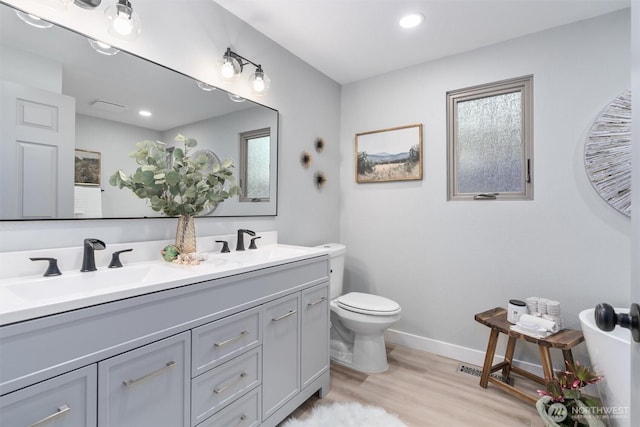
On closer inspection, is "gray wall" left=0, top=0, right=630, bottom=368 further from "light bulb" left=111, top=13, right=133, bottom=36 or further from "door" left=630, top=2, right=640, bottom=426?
"door" left=630, top=2, right=640, bottom=426

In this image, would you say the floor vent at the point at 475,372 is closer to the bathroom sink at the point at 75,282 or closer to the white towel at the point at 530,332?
the white towel at the point at 530,332

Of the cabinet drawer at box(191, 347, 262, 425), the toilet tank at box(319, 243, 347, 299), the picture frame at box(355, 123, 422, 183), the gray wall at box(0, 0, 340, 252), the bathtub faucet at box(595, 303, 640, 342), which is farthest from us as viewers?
the picture frame at box(355, 123, 422, 183)

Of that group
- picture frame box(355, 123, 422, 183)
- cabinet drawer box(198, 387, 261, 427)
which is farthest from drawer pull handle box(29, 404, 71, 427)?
picture frame box(355, 123, 422, 183)

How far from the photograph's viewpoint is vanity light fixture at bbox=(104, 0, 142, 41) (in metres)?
1.29

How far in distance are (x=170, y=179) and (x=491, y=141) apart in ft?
7.31

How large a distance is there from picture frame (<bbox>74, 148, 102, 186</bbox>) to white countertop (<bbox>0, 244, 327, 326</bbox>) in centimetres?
39

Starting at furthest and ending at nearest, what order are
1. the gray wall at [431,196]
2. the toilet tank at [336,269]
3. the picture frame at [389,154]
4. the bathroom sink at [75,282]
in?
1. the picture frame at [389,154]
2. the toilet tank at [336,269]
3. the gray wall at [431,196]
4. the bathroom sink at [75,282]

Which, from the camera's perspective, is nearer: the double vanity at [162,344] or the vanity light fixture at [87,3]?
the double vanity at [162,344]

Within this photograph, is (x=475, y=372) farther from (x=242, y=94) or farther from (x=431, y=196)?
(x=242, y=94)

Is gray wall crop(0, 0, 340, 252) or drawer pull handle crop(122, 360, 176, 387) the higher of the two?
gray wall crop(0, 0, 340, 252)

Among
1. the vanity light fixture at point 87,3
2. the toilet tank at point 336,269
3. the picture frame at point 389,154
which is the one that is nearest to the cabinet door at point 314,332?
the toilet tank at point 336,269

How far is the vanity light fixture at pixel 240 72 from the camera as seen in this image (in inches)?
71.0

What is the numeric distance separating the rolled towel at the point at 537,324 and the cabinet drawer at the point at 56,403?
2142 mm

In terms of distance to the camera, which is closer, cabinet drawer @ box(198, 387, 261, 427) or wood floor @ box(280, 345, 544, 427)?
cabinet drawer @ box(198, 387, 261, 427)
